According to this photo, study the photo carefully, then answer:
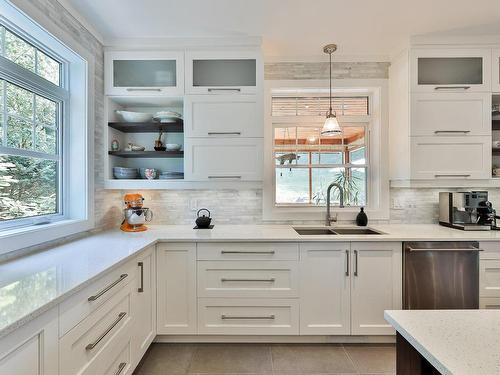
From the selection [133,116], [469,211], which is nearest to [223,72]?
[133,116]

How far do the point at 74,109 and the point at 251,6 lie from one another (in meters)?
1.59

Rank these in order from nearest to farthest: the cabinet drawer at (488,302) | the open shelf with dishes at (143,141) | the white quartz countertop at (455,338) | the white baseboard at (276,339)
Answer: the white quartz countertop at (455,338) → the cabinet drawer at (488,302) → the white baseboard at (276,339) → the open shelf with dishes at (143,141)

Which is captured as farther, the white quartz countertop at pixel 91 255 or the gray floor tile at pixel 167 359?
the gray floor tile at pixel 167 359

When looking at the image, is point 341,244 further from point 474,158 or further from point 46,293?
point 46,293

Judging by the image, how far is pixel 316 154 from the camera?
2.67 metres

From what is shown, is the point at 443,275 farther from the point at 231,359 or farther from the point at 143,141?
the point at 143,141

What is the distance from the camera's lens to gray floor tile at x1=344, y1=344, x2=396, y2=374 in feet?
5.94

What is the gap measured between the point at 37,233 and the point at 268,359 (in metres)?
1.81

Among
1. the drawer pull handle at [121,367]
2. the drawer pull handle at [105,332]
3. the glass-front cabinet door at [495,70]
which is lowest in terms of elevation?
the drawer pull handle at [121,367]

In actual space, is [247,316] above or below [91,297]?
below

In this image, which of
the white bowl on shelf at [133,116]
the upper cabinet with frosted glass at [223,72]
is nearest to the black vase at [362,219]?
the upper cabinet with frosted glass at [223,72]

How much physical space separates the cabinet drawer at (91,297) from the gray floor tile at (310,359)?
4.11 feet

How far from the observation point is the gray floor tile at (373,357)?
1812mm

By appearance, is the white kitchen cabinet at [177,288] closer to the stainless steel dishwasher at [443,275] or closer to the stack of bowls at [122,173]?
the stack of bowls at [122,173]
